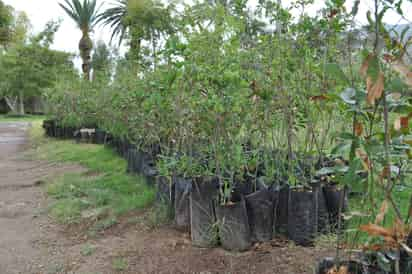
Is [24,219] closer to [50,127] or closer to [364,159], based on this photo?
[364,159]

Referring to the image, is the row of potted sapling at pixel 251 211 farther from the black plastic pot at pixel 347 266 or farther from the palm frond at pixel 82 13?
the palm frond at pixel 82 13

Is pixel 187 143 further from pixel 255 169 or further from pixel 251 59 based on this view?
pixel 251 59

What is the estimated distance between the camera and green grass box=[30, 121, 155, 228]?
358cm

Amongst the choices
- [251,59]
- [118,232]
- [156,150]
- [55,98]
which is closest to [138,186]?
[156,150]

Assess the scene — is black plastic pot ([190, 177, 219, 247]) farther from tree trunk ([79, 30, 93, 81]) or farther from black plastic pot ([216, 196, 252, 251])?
tree trunk ([79, 30, 93, 81])

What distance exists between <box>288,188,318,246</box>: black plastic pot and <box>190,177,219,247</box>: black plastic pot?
0.51 metres

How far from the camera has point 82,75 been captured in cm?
1188

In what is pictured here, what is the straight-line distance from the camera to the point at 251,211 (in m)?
2.61

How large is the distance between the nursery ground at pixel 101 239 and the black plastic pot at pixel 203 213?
0.29 ft

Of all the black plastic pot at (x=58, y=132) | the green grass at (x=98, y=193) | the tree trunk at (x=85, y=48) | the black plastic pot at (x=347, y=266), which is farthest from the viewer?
the tree trunk at (x=85, y=48)

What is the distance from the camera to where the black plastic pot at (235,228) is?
253 cm

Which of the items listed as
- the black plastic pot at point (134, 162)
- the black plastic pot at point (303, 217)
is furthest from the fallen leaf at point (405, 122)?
the black plastic pot at point (134, 162)

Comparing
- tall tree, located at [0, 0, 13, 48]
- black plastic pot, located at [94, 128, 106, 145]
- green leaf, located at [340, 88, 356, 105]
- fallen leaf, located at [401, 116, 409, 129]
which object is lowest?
black plastic pot, located at [94, 128, 106, 145]

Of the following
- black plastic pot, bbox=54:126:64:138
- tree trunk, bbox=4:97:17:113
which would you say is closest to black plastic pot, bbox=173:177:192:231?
black plastic pot, bbox=54:126:64:138
